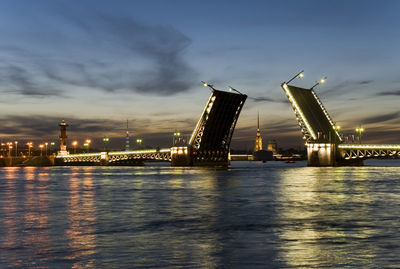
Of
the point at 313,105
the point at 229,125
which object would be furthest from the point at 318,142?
the point at 229,125

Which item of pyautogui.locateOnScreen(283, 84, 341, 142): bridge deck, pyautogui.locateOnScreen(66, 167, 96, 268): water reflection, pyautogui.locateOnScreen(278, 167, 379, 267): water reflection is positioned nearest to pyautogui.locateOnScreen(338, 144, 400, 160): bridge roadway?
pyautogui.locateOnScreen(283, 84, 341, 142): bridge deck

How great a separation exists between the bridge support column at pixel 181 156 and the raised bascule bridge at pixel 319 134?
2381 centimetres

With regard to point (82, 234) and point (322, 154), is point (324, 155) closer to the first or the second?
point (322, 154)

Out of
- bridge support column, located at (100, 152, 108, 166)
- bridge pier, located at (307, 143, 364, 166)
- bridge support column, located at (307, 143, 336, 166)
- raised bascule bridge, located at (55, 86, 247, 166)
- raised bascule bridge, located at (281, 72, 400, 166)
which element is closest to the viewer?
raised bascule bridge, located at (55, 86, 247, 166)

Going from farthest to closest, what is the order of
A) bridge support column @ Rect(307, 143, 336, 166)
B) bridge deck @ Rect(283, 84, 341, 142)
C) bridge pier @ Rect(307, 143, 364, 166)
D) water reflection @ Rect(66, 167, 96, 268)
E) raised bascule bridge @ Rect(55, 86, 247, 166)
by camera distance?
1. bridge pier @ Rect(307, 143, 364, 166)
2. bridge support column @ Rect(307, 143, 336, 166)
3. bridge deck @ Rect(283, 84, 341, 142)
4. raised bascule bridge @ Rect(55, 86, 247, 166)
5. water reflection @ Rect(66, 167, 96, 268)

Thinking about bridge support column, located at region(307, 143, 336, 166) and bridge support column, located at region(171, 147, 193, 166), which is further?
bridge support column, located at region(171, 147, 193, 166)

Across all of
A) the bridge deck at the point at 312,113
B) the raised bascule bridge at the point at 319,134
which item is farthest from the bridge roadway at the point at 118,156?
the bridge deck at the point at 312,113

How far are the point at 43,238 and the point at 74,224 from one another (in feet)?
11.7

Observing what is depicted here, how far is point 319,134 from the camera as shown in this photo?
323 feet

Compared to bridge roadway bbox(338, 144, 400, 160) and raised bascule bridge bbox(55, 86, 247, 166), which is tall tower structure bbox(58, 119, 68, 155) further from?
bridge roadway bbox(338, 144, 400, 160)

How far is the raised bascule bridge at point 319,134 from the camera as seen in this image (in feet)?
287

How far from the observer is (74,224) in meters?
18.5

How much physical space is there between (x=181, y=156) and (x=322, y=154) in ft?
95.9

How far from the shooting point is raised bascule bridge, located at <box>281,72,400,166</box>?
8756 centimetres
